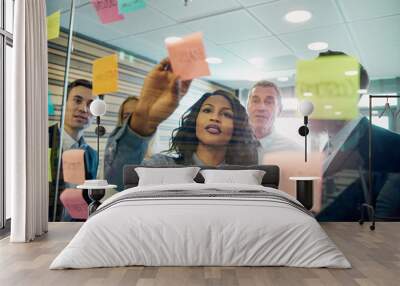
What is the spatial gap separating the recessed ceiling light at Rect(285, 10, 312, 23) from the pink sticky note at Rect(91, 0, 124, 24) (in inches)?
88.0

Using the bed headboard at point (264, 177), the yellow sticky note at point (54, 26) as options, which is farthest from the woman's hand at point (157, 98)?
the yellow sticky note at point (54, 26)

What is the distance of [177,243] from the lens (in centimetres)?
313

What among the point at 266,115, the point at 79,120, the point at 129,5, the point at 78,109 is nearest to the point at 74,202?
the point at 79,120

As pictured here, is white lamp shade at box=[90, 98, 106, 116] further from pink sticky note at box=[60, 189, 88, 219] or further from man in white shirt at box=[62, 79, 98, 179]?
pink sticky note at box=[60, 189, 88, 219]

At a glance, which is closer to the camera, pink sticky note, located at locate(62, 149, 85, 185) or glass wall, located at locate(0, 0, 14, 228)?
glass wall, located at locate(0, 0, 14, 228)

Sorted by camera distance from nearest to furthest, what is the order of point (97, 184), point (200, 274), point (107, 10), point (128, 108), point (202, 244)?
point (200, 274)
point (202, 244)
point (97, 184)
point (107, 10)
point (128, 108)

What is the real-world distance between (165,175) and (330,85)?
2.44 m

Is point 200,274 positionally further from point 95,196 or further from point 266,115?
point 266,115

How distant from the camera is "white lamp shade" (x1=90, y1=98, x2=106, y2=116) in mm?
5258

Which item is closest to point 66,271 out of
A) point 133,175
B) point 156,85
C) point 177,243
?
point 177,243

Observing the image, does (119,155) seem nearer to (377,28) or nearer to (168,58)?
(168,58)

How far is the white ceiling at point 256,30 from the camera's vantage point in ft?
16.0

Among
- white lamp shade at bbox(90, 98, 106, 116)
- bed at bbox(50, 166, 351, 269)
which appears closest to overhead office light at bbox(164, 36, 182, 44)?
white lamp shade at bbox(90, 98, 106, 116)

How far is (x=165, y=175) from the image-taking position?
4965 mm
